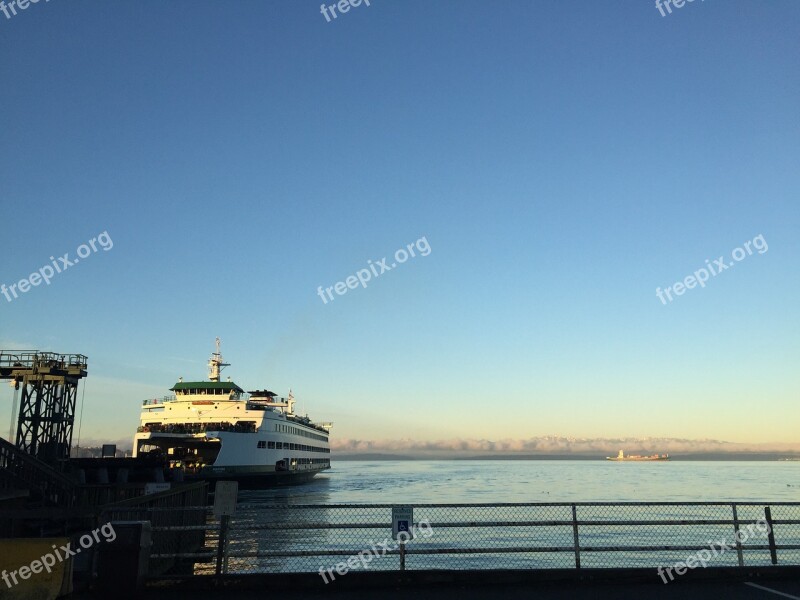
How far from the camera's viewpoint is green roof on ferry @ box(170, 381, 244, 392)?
257ft

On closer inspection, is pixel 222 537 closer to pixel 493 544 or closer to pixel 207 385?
pixel 493 544

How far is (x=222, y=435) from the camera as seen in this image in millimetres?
64188

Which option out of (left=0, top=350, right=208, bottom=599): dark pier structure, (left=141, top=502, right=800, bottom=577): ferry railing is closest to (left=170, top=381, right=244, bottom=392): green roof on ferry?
(left=0, top=350, right=208, bottom=599): dark pier structure

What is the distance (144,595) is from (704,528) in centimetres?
3440

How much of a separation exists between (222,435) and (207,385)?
51.7 feet

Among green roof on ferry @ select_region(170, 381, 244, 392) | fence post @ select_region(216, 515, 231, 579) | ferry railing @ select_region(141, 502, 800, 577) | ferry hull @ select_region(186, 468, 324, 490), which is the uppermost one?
green roof on ferry @ select_region(170, 381, 244, 392)

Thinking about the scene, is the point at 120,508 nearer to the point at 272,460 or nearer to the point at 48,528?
the point at 48,528

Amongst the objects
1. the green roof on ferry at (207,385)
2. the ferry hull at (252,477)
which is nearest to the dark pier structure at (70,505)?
the ferry hull at (252,477)

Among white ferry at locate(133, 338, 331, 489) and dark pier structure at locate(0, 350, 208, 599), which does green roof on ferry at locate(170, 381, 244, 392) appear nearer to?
white ferry at locate(133, 338, 331, 489)

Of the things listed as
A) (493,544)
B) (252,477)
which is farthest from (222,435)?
(493,544)

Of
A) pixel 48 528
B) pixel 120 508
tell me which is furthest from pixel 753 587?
pixel 48 528

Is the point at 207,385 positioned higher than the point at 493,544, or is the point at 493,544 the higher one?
the point at 207,385

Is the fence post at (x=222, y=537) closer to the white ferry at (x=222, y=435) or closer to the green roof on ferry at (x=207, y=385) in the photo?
the white ferry at (x=222, y=435)

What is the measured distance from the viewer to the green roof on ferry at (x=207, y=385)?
257 ft
